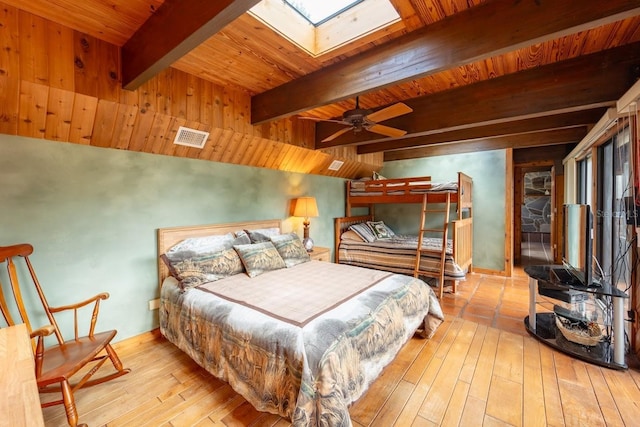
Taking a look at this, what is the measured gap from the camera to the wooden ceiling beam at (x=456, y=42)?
129cm

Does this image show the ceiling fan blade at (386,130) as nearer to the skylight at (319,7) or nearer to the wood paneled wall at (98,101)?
the skylight at (319,7)

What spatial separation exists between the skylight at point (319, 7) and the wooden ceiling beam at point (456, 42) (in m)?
0.32

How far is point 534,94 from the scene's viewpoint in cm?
227

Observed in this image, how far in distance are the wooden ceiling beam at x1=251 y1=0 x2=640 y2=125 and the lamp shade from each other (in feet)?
5.63

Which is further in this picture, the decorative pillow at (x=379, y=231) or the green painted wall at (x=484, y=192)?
the decorative pillow at (x=379, y=231)

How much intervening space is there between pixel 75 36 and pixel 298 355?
2.54 metres

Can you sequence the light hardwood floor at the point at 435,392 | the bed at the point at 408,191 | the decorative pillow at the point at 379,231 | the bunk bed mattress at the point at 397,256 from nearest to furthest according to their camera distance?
the light hardwood floor at the point at 435,392, the bunk bed mattress at the point at 397,256, the bed at the point at 408,191, the decorative pillow at the point at 379,231

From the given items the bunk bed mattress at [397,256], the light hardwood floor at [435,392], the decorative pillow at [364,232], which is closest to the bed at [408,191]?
the decorative pillow at [364,232]

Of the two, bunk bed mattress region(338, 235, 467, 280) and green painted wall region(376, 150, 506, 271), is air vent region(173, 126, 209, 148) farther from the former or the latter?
green painted wall region(376, 150, 506, 271)

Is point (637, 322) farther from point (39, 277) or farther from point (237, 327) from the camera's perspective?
point (39, 277)

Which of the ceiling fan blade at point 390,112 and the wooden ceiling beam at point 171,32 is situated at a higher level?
the wooden ceiling beam at point 171,32

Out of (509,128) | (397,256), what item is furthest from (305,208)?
(509,128)

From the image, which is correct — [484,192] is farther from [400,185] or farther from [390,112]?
Answer: [390,112]

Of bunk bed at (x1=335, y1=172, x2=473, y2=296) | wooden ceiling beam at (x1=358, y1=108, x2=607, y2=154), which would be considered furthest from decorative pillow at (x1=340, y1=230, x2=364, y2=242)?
wooden ceiling beam at (x1=358, y1=108, x2=607, y2=154)
